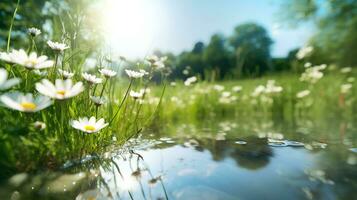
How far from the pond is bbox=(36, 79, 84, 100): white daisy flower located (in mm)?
309

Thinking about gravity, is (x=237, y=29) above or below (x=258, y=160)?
above

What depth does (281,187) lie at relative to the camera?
1176mm

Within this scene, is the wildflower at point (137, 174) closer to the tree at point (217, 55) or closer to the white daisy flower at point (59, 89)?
the white daisy flower at point (59, 89)

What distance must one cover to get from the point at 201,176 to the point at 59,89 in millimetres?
573

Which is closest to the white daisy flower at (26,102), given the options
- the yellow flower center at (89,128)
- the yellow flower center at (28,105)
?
the yellow flower center at (28,105)

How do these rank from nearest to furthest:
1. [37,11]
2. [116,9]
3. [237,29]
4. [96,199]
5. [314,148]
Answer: [96,199]
[314,148]
[116,9]
[37,11]
[237,29]

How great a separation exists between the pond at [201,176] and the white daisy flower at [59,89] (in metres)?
0.31

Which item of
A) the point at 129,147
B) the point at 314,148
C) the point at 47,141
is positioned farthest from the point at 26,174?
the point at 314,148

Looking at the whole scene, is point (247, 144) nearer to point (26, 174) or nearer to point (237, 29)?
point (26, 174)

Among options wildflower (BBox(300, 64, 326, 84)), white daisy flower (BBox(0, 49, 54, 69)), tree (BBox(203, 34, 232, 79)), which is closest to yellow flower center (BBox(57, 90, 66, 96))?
white daisy flower (BBox(0, 49, 54, 69))

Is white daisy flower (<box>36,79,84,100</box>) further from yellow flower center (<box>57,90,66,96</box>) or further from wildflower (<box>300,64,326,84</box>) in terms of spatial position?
wildflower (<box>300,64,326,84</box>)

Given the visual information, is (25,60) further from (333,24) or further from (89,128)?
(333,24)

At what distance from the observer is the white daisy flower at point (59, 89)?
3.72ft

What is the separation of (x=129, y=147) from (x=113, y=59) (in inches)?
19.1
